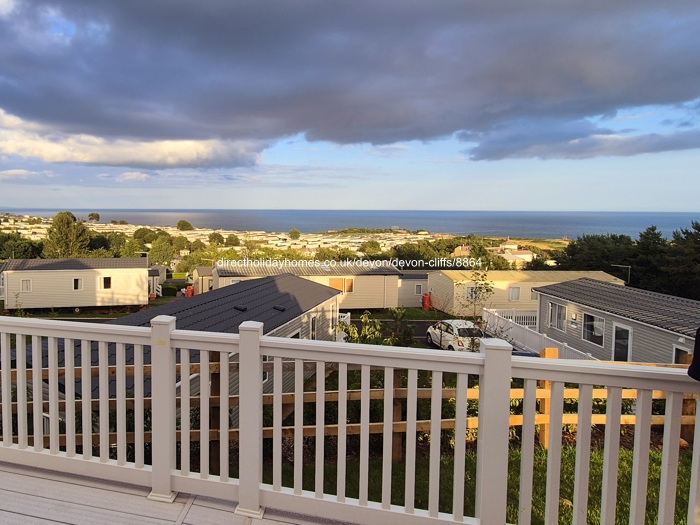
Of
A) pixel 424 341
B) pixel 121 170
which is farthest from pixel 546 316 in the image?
pixel 121 170

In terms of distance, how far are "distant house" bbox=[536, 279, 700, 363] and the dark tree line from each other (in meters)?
13.3

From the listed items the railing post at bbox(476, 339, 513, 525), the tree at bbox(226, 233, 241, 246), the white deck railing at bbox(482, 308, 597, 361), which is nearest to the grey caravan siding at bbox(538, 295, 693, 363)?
the white deck railing at bbox(482, 308, 597, 361)

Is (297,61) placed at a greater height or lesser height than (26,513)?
greater

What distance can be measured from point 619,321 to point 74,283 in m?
24.5

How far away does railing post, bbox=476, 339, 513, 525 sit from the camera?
1.81m

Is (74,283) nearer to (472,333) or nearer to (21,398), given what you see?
(472,333)

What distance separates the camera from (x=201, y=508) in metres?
2.23

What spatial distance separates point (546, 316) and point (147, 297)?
20615mm

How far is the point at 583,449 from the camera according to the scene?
5.93ft

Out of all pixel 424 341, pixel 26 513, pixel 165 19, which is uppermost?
pixel 165 19

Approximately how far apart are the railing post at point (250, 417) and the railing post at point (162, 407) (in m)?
0.37

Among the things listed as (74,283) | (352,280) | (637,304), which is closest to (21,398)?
(637,304)

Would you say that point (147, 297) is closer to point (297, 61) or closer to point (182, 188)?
point (297, 61)

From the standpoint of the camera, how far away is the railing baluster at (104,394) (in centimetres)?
225
